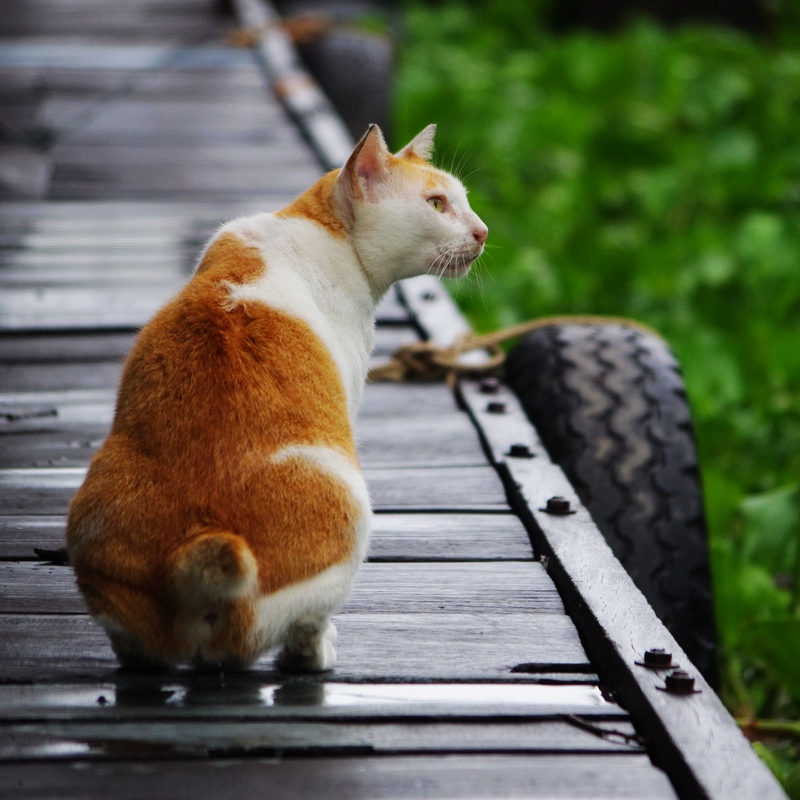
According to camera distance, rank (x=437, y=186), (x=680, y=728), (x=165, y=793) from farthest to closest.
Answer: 1. (x=437, y=186)
2. (x=680, y=728)
3. (x=165, y=793)

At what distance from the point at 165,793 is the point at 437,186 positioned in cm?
89

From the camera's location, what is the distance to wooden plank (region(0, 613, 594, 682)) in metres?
1.57

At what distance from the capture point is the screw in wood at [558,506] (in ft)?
6.79

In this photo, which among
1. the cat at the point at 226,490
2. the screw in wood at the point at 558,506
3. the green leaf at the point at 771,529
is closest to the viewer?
the cat at the point at 226,490

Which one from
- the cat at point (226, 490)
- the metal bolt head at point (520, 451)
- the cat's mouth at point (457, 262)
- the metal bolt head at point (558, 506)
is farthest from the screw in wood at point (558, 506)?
the cat at point (226, 490)

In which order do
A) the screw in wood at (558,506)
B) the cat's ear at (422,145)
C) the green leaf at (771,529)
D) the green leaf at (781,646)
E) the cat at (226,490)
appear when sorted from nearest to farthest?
the cat at (226,490) → the cat's ear at (422,145) → the screw in wood at (558,506) → the green leaf at (781,646) → the green leaf at (771,529)

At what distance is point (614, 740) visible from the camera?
4.71 ft

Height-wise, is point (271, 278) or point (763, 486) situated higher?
point (271, 278)

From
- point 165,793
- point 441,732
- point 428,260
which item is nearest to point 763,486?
point 428,260

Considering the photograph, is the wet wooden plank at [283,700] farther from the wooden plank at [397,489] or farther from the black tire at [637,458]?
the black tire at [637,458]

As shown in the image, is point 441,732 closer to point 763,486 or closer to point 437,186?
point 437,186

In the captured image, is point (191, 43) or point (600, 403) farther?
point (191, 43)

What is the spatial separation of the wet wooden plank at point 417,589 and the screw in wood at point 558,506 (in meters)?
0.14

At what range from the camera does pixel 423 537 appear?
2.08 meters
